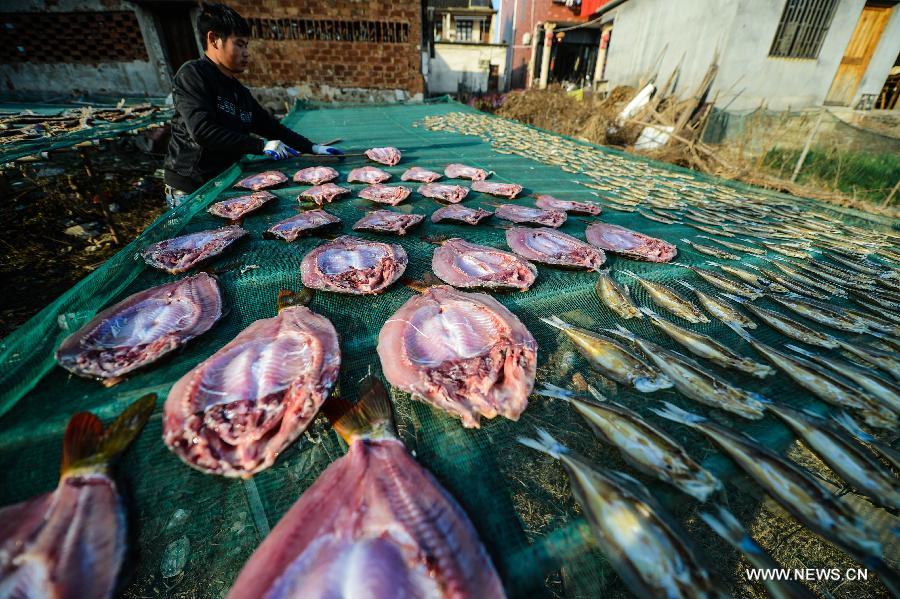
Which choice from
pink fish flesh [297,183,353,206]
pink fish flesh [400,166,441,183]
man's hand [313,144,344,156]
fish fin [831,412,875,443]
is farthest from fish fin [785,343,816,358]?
man's hand [313,144,344,156]

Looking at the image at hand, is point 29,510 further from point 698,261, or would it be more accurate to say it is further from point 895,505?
point 698,261

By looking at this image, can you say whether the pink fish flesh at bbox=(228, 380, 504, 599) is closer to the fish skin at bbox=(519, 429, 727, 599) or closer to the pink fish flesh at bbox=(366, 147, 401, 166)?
the fish skin at bbox=(519, 429, 727, 599)

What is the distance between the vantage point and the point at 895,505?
1568mm

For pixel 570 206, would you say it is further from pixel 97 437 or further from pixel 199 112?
pixel 199 112

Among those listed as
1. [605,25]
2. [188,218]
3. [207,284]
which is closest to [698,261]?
[207,284]

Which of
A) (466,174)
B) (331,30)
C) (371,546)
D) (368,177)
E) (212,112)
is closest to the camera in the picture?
(371,546)

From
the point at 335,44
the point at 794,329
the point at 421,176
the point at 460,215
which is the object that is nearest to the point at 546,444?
the point at 794,329

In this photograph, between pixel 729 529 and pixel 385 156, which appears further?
pixel 385 156

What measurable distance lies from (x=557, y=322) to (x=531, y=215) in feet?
6.33

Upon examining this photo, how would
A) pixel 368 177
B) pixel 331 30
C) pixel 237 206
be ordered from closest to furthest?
1. pixel 237 206
2. pixel 368 177
3. pixel 331 30

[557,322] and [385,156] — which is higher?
[385,156]

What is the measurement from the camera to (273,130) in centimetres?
550

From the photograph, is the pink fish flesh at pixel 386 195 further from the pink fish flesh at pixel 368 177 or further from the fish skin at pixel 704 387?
the fish skin at pixel 704 387

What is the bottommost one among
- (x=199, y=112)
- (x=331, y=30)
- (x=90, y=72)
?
(x=199, y=112)
